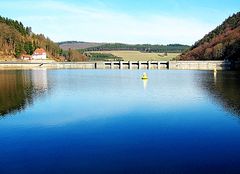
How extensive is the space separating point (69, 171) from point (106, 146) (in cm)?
442

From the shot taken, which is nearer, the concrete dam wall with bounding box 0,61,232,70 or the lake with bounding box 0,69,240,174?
the lake with bounding box 0,69,240,174

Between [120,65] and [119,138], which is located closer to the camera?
[119,138]

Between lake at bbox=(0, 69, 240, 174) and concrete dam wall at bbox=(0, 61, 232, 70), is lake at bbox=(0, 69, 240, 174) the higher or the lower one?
the lower one

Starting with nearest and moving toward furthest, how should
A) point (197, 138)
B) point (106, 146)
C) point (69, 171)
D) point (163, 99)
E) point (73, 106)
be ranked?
point (69, 171) → point (106, 146) → point (197, 138) → point (73, 106) → point (163, 99)

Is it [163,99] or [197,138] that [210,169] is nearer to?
[197,138]

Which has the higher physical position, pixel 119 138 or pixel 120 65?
pixel 120 65

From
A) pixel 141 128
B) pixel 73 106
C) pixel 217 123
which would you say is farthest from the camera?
pixel 73 106

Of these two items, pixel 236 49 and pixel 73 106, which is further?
pixel 236 49

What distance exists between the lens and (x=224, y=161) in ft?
56.5

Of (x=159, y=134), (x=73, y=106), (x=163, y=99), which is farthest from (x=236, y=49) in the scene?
(x=159, y=134)

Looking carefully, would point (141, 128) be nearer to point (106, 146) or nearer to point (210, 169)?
point (106, 146)

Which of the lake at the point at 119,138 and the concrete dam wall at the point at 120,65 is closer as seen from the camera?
the lake at the point at 119,138

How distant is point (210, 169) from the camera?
1602 cm

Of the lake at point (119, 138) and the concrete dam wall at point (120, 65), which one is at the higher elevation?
the concrete dam wall at point (120, 65)
